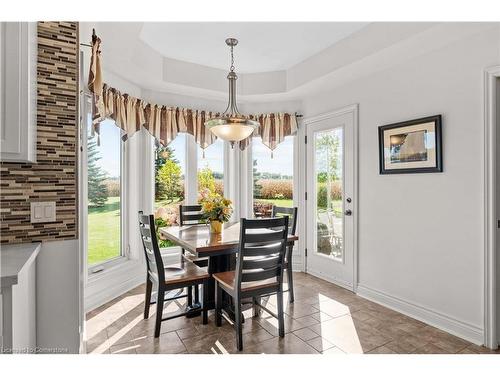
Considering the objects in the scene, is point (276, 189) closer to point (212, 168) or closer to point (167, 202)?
point (212, 168)

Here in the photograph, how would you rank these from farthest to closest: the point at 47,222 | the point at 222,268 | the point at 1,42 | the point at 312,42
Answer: the point at 312,42 < the point at 222,268 < the point at 47,222 < the point at 1,42

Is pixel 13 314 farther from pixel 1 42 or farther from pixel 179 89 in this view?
pixel 179 89

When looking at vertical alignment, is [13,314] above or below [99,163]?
below

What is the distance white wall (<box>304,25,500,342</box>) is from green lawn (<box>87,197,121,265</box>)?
9.21ft

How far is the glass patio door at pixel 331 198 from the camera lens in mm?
3486

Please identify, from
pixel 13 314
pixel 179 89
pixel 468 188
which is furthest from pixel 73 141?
pixel 468 188

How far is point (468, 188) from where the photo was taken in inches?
93.4

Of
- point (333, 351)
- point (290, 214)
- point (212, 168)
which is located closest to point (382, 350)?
point (333, 351)

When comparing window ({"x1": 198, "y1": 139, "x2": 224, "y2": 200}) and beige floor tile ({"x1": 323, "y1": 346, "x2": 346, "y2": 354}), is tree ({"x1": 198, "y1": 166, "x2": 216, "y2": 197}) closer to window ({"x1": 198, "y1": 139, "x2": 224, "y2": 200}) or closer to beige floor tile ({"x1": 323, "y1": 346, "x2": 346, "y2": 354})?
window ({"x1": 198, "y1": 139, "x2": 224, "y2": 200})

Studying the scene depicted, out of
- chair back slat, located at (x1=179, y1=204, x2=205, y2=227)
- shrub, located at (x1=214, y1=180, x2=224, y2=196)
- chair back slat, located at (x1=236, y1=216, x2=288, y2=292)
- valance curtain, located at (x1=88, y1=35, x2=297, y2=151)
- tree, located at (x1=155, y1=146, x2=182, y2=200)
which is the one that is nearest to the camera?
chair back slat, located at (x1=236, y1=216, x2=288, y2=292)

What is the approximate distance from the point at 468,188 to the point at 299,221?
2.18 meters

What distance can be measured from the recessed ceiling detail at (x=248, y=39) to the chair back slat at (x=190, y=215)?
181 centimetres

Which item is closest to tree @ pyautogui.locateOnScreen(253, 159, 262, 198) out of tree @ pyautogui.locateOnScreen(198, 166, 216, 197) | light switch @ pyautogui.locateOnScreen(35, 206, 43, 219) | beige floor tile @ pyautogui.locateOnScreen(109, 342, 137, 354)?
tree @ pyautogui.locateOnScreen(198, 166, 216, 197)

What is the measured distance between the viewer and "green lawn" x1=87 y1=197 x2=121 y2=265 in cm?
316
